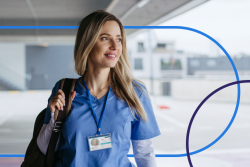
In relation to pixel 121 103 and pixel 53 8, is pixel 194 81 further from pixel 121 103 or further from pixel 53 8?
pixel 121 103

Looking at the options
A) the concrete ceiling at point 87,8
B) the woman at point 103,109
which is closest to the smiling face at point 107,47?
the woman at point 103,109

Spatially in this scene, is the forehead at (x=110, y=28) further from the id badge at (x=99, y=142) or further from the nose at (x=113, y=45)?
the id badge at (x=99, y=142)

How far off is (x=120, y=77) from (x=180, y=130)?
5.70 metres

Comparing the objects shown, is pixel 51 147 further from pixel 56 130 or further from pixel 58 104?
pixel 58 104

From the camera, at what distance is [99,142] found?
116cm

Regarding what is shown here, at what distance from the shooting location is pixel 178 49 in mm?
40781

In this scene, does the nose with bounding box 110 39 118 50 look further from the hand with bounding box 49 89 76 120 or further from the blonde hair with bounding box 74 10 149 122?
the hand with bounding box 49 89 76 120

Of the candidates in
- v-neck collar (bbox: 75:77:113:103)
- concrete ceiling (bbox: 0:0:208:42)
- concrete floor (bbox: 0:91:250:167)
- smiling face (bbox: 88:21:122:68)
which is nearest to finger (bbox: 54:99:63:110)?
v-neck collar (bbox: 75:77:113:103)

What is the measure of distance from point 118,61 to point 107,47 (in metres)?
0.16

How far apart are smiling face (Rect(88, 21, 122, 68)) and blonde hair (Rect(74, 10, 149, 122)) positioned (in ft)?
0.08

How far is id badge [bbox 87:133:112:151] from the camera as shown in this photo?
1.16m

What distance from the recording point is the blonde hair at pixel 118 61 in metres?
1.24

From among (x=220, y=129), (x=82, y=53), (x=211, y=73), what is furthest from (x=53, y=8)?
(x=211, y=73)

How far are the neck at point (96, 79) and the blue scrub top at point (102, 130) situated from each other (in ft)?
0.20
